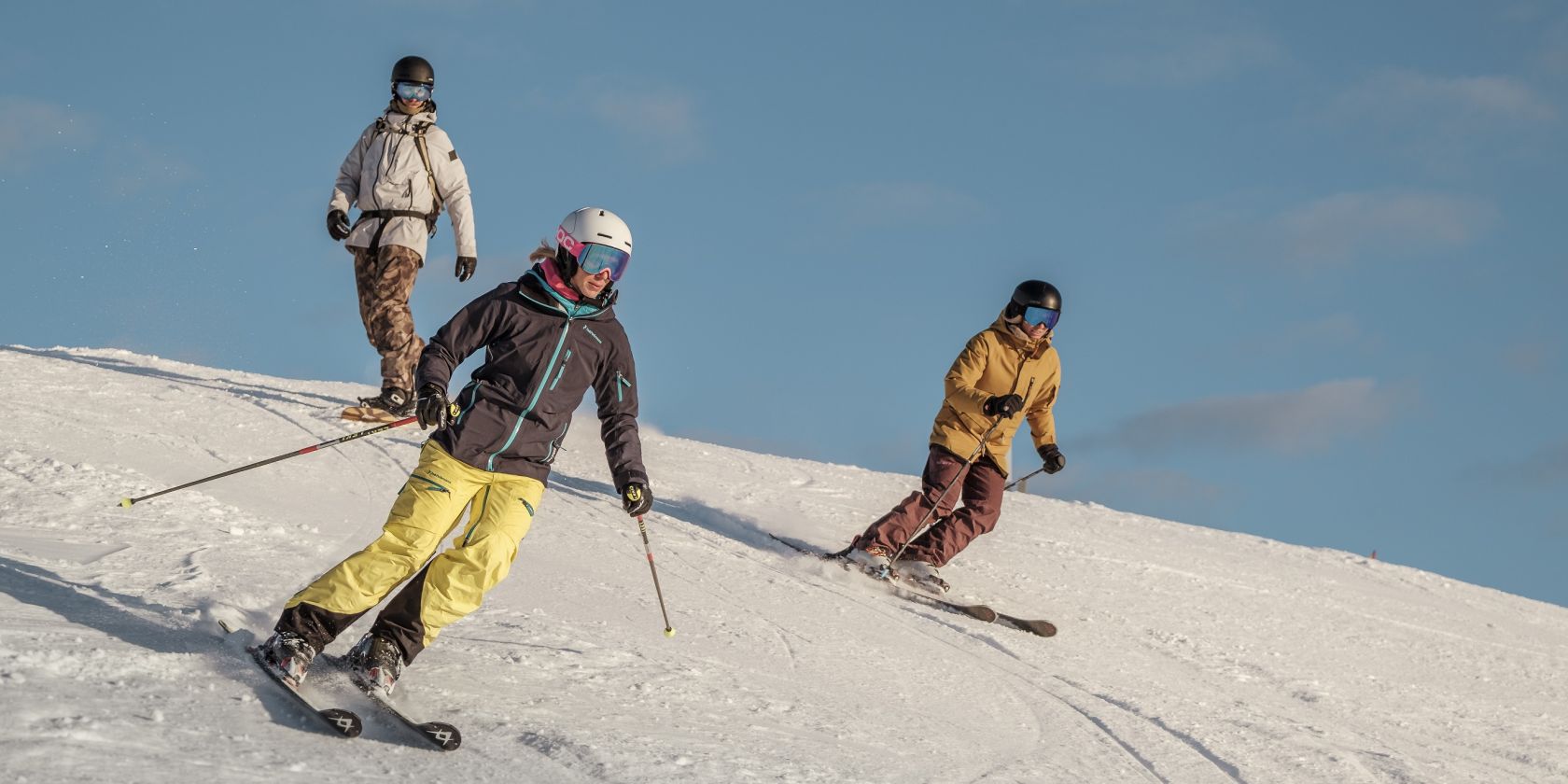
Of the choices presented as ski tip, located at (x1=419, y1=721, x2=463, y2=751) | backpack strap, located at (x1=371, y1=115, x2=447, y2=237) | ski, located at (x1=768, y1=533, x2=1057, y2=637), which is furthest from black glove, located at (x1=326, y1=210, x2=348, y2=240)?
ski tip, located at (x1=419, y1=721, x2=463, y2=751)

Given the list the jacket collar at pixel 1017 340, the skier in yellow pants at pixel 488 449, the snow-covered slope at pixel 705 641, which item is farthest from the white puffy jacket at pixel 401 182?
the skier in yellow pants at pixel 488 449

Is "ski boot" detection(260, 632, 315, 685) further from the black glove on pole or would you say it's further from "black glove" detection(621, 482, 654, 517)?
"black glove" detection(621, 482, 654, 517)

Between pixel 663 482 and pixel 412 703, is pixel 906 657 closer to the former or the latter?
pixel 412 703

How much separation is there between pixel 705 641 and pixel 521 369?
71.6 inches

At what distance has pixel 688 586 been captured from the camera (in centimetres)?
739

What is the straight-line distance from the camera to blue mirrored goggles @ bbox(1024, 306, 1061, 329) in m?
8.77

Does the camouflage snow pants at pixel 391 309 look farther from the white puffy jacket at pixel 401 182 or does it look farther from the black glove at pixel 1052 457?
the black glove at pixel 1052 457

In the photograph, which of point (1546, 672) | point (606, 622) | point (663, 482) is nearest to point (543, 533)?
point (606, 622)

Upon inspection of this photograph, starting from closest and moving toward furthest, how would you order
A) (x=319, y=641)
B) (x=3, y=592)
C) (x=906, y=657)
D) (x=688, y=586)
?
(x=319, y=641)
(x=3, y=592)
(x=906, y=657)
(x=688, y=586)

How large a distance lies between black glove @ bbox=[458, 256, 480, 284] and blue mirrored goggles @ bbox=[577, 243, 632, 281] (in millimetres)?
6096

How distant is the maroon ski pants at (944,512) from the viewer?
8859mm

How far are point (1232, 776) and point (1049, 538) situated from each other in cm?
540

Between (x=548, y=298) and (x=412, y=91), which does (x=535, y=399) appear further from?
(x=412, y=91)

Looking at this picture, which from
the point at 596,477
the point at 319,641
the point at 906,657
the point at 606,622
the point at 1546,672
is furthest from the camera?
the point at 596,477
